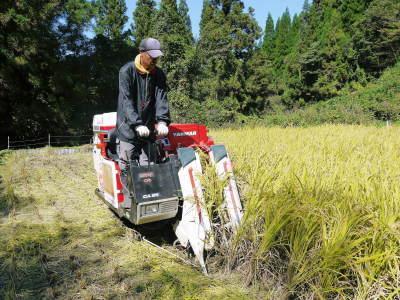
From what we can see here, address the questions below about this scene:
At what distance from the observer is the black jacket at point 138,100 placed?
292 centimetres

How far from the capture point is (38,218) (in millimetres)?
3736

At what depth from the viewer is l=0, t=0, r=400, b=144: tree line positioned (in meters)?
16.4

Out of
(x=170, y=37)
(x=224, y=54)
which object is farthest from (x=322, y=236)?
→ (x=224, y=54)

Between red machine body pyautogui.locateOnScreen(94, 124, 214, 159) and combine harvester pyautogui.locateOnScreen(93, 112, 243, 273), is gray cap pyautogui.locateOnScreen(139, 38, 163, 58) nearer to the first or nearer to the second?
combine harvester pyautogui.locateOnScreen(93, 112, 243, 273)

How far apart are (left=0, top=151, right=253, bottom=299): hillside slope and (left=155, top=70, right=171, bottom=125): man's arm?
50.4 inches

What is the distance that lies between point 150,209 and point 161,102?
47.0 inches

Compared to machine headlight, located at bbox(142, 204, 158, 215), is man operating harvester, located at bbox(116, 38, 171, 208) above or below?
above

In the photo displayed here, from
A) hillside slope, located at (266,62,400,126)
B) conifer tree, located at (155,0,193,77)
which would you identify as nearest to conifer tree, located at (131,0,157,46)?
conifer tree, located at (155,0,193,77)

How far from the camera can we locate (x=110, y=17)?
28234mm

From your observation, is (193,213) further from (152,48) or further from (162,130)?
(152,48)

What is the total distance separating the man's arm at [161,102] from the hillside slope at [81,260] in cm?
128

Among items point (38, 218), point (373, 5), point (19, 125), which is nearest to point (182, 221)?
point (38, 218)

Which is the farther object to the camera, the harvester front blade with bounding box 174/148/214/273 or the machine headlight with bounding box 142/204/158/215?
the machine headlight with bounding box 142/204/158/215

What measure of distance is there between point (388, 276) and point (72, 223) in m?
3.25
